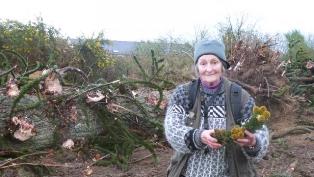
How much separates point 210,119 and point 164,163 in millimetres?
2897

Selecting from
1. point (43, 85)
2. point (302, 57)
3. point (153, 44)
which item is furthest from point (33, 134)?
point (153, 44)

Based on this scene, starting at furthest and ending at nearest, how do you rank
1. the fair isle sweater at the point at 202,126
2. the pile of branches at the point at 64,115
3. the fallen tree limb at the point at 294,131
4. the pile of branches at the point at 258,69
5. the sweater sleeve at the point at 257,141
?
the pile of branches at the point at 258,69, the fallen tree limb at the point at 294,131, the pile of branches at the point at 64,115, the fair isle sweater at the point at 202,126, the sweater sleeve at the point at 257,141

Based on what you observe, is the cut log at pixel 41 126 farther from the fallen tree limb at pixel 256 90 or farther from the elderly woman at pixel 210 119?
the fallen tree limb at pixel 256 90

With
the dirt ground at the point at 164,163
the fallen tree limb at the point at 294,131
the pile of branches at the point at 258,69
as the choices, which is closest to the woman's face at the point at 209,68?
the dirt ground at the point at 164,163

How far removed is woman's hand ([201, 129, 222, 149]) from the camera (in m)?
2.50

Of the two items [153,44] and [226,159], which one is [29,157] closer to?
[226,159]

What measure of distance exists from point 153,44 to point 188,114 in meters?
21.1

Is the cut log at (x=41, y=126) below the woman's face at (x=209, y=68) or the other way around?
below

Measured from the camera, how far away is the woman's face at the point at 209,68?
9.00 feet

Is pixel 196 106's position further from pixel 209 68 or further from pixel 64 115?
pixel 64 115

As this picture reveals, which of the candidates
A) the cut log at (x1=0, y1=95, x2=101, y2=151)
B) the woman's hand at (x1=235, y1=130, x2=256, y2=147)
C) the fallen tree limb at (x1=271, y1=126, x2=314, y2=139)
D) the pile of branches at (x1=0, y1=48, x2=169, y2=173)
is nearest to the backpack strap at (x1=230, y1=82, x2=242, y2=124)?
the woman's hand at (x1=235, y1=130, x2=256, y2=147)

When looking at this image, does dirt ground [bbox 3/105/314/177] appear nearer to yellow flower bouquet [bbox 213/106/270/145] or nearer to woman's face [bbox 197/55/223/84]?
woman's face [bbox 197/55/223/84]

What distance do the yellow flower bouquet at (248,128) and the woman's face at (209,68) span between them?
1.18 ft

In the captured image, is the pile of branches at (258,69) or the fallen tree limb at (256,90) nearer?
the fallen tree limb at (256,90)
